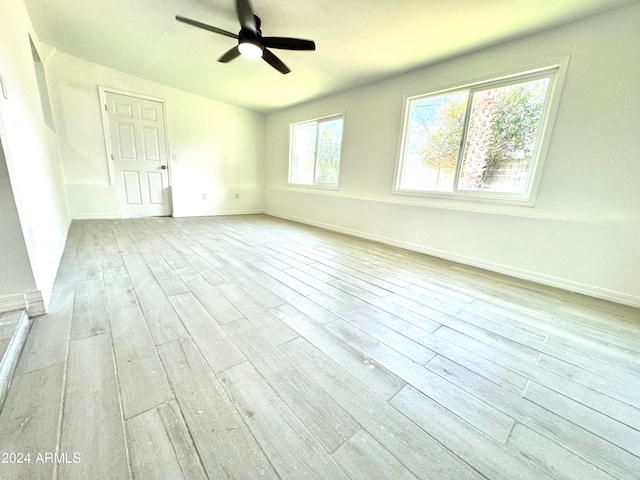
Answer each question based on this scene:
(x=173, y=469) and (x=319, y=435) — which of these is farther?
(x=319, y=435)

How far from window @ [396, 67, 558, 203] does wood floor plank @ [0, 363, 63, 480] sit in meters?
3.59

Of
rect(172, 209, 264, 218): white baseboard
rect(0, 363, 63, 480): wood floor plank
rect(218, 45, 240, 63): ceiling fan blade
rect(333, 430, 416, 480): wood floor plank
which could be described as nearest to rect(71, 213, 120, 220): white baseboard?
rect(172, 209, 264, 218): white baseboard

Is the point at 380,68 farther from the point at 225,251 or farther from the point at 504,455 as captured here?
the point at 504,455

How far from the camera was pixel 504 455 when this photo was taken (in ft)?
2.79

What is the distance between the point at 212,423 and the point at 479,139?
347 centimetres

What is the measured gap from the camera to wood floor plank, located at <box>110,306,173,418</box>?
38.6 inches

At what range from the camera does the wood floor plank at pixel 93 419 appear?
75 cm

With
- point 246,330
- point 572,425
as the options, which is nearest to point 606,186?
point 572,425

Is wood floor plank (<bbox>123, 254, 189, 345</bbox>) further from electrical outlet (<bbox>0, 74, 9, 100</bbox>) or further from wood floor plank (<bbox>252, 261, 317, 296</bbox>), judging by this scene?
electrical outlet (<bbox>0, 74, 9, 100</bbox>)

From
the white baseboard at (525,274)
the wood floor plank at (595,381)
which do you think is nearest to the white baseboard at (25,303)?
the wood floor plank at (595,381)

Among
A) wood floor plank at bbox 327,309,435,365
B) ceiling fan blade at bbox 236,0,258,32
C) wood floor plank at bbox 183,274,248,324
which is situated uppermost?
ceiling fan blade at bbox 236,0,258,32

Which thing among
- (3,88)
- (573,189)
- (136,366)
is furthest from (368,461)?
(573,189)

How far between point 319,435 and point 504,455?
2.11 ft

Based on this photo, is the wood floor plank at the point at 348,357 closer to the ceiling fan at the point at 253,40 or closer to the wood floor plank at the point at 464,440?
the wood floor plank at the point at 464,440
